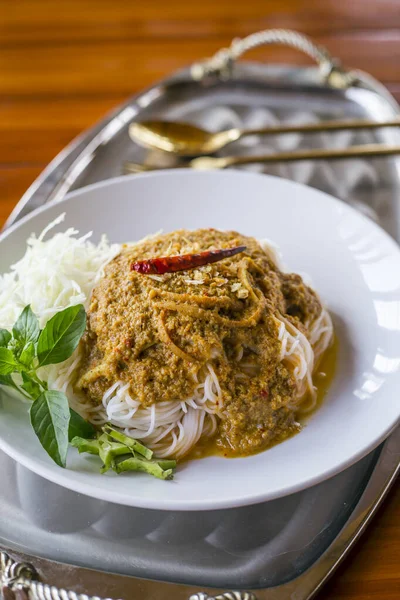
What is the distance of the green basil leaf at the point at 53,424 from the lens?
2.34 metres

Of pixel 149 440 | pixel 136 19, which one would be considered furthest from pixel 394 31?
pixel 149 440

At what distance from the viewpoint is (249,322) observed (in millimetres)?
2670

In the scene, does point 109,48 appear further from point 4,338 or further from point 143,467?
point 143,467

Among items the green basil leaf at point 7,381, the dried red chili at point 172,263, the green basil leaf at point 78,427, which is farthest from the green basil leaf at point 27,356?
the dried red chili at point 172,263

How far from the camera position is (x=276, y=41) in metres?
4.87

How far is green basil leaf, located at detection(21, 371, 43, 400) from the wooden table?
1791 mm

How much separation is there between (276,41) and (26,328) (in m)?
3.20

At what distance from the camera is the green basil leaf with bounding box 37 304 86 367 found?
2.52 m

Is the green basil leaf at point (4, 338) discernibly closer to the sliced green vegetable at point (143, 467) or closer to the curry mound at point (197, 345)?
the curry mound at point (197, 345)

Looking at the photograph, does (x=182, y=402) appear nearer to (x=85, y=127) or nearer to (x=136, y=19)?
(x=85, y=127)

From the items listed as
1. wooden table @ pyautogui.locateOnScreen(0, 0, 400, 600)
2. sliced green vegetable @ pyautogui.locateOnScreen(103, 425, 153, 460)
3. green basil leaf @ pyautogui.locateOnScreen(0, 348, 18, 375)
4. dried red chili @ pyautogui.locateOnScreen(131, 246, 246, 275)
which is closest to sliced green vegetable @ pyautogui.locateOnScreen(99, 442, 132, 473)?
sliced green vegetable @ pyautogui.locateOnScreen(103, 425, 153, 460)

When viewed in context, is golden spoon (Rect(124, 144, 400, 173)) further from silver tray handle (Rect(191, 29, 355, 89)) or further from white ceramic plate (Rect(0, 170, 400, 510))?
silver tray handle (Rect(191, 29, 355, 89))

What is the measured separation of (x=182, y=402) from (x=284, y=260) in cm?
105

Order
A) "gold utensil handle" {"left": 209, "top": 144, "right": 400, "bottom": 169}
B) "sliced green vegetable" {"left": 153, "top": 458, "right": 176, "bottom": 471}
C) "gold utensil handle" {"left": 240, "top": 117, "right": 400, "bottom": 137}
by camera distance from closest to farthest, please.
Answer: "sliced green vegetable" {"left": 153, "top": 458, "right": 176, "bottom": 471} < "gold utensil handle" {"left": 209, "top": 144, "right": 400, "bottom": 169} < "gold utensil handle" {"left": 240, "top": 117, "right": 400, "bottom": 137}
